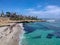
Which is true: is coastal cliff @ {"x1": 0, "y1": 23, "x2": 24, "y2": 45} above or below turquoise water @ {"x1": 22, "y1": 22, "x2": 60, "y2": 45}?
above

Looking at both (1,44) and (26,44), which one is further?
(26,44)

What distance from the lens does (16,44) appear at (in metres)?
12.4

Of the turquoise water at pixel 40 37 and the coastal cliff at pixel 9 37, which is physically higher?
the coastal cliff at pixel 9 37

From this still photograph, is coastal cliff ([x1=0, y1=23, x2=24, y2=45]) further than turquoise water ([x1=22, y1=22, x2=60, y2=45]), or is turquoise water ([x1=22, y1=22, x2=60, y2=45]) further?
turquoise water ([x1=22, y1=22, x2=60, y2=45])

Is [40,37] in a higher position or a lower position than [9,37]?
lower

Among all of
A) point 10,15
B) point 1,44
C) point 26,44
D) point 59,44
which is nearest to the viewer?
point 1,44

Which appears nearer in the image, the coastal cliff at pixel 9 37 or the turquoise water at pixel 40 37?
the coastal cliff at pixel 9 37

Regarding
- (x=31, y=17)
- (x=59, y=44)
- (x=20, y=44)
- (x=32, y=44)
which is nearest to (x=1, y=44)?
(x=20, y=44)

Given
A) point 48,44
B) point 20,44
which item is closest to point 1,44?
point 20,44

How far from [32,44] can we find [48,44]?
152 cm

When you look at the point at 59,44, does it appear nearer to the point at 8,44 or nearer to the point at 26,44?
the point at 26,44

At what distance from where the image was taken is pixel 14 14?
54.8 m

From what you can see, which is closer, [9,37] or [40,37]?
[9,37]

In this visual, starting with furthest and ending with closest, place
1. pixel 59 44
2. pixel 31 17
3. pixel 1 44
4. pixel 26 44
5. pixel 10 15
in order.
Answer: pixel 31 17 < pixel 10 15 < pixel 59 44 < pixel 26 44 < pixel 1 44
